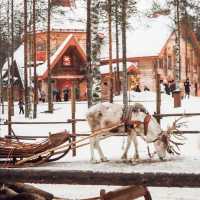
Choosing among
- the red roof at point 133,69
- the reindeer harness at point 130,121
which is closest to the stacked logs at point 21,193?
the reindeer harness at point 130,121

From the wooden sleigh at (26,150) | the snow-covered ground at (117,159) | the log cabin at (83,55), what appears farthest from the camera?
the log cabin at (83,55)

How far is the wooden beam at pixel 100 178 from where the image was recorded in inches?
159

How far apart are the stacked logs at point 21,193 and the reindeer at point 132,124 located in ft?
24.3

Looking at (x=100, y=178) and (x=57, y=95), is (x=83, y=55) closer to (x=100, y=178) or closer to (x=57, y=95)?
(x=57, y=95)

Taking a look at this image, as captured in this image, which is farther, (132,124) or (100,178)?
(132,124)

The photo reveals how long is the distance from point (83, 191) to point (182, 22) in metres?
32.0

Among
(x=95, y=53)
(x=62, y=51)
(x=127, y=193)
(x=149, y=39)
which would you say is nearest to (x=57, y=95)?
(x=62, y=51)

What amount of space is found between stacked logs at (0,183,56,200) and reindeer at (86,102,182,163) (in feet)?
24.3

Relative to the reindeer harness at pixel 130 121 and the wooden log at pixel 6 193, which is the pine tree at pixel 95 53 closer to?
the reindeer harness at pixel 130 121

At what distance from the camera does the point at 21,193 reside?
4.90 metres

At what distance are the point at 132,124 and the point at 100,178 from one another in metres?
8.50

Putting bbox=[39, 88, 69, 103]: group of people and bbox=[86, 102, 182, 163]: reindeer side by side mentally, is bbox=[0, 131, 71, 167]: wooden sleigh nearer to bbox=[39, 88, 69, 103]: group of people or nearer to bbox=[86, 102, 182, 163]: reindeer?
bbox=[86, 102, 182, 163]: reindeer

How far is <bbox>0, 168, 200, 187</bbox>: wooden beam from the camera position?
13.2ft

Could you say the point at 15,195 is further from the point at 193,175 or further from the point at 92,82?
the point at 92,82
